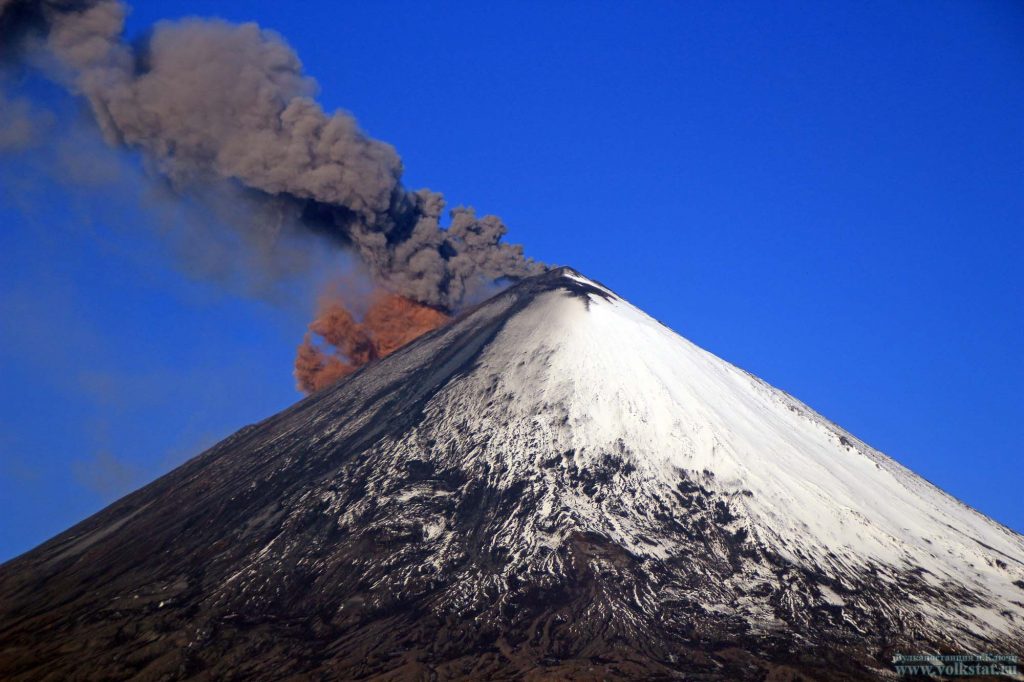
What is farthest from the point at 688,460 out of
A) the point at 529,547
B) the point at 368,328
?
the point at 368,328

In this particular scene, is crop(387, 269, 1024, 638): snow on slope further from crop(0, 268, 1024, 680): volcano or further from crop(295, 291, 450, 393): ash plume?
crop(295, 291, 450, 393): ash plume

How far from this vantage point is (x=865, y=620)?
44.0m

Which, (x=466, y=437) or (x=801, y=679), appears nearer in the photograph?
(x=801, y=679)

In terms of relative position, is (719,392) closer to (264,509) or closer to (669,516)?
(669,516)

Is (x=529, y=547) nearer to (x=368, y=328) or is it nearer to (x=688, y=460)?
(x=688, y=460)

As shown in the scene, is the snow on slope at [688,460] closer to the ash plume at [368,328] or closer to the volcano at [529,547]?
the volcano at [529,547]

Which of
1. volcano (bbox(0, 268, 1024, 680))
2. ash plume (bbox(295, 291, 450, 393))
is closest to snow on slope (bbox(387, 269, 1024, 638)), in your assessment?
volcano (bbox(0, 268, 1024, 680))

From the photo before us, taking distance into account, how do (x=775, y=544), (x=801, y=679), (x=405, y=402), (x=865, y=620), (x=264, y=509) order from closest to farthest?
1. (x=801, y=679)
2. (x=865, y=620)
3. (x=775, y=544)
4. (x=264, y=509)
5. (x=405, y=402)

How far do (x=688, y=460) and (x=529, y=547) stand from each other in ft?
35.4

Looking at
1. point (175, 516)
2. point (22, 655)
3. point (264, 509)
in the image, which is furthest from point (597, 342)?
point (22, 655)

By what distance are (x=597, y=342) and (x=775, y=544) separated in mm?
17779

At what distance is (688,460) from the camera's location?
5378cm

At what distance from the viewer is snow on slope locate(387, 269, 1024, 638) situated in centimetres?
4838

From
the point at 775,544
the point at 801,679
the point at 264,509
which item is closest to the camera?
the point at 801,679
